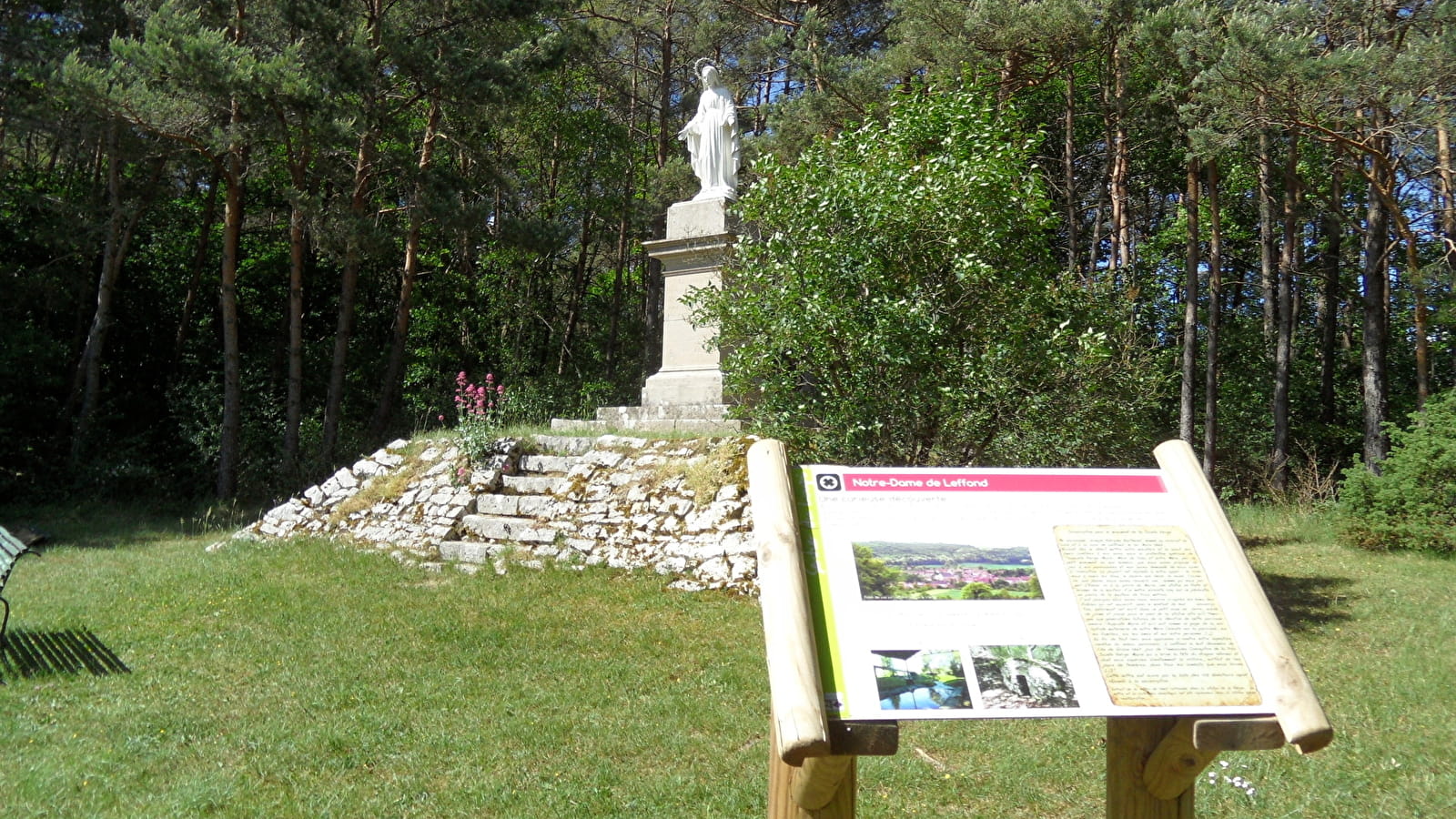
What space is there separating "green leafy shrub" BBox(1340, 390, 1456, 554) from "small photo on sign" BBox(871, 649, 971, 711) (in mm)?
9938

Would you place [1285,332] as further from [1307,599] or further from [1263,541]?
[1307,599]

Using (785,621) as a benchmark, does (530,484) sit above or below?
below

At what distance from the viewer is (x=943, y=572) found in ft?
7.70

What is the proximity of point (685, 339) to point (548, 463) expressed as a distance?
2.08 metres

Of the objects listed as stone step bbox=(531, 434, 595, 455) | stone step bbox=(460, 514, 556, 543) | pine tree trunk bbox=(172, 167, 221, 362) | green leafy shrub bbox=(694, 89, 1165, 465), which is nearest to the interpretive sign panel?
green leafy shrub bbox=(694, 89, 1165, 465)

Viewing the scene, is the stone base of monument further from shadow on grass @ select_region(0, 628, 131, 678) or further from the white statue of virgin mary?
shadow on grass @ select_region(0, 628, 131, 678)

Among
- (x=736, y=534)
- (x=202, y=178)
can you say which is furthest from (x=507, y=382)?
(x=736, y=534)

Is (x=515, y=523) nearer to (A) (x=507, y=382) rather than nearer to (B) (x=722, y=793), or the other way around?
(B) (x=722, y=793)

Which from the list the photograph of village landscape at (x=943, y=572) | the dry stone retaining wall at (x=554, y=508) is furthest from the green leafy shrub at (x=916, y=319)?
the photograph of village landscape at (x=943, y=572)

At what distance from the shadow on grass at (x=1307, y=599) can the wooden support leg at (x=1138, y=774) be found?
5.42 meters

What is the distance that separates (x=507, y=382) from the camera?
753 inches

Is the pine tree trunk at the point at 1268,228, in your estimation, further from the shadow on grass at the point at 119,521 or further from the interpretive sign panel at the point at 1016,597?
the shadow on grass at the point at 119,521

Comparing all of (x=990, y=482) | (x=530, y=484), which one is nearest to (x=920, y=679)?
(x=990, y=482)

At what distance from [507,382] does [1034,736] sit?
1561 centimetres
